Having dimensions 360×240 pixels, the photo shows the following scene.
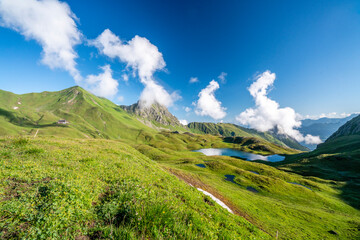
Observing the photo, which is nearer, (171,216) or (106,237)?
(106,237)

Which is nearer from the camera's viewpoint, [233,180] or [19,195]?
[19,195]

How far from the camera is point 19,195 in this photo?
279 inches

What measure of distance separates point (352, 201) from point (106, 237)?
11473 cm

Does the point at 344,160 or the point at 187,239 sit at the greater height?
the point at 344,160

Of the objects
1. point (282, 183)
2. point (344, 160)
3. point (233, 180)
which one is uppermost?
point (344, 160)

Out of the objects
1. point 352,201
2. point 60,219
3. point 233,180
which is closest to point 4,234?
point 60,219

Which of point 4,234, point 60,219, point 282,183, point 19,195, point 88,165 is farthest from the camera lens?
point 282,183

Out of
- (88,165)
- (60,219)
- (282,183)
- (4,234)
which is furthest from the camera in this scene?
(282,183)

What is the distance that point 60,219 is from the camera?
5910 mm

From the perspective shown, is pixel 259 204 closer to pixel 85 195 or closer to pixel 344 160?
pixel 85 195

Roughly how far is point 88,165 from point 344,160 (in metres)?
200

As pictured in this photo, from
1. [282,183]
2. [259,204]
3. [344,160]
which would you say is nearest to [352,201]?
[282,183]

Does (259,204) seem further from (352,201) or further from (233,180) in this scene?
(352,201)

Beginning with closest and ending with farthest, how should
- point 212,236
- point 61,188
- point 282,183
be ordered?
point 61,188 → point 212,236 → point 282,183
